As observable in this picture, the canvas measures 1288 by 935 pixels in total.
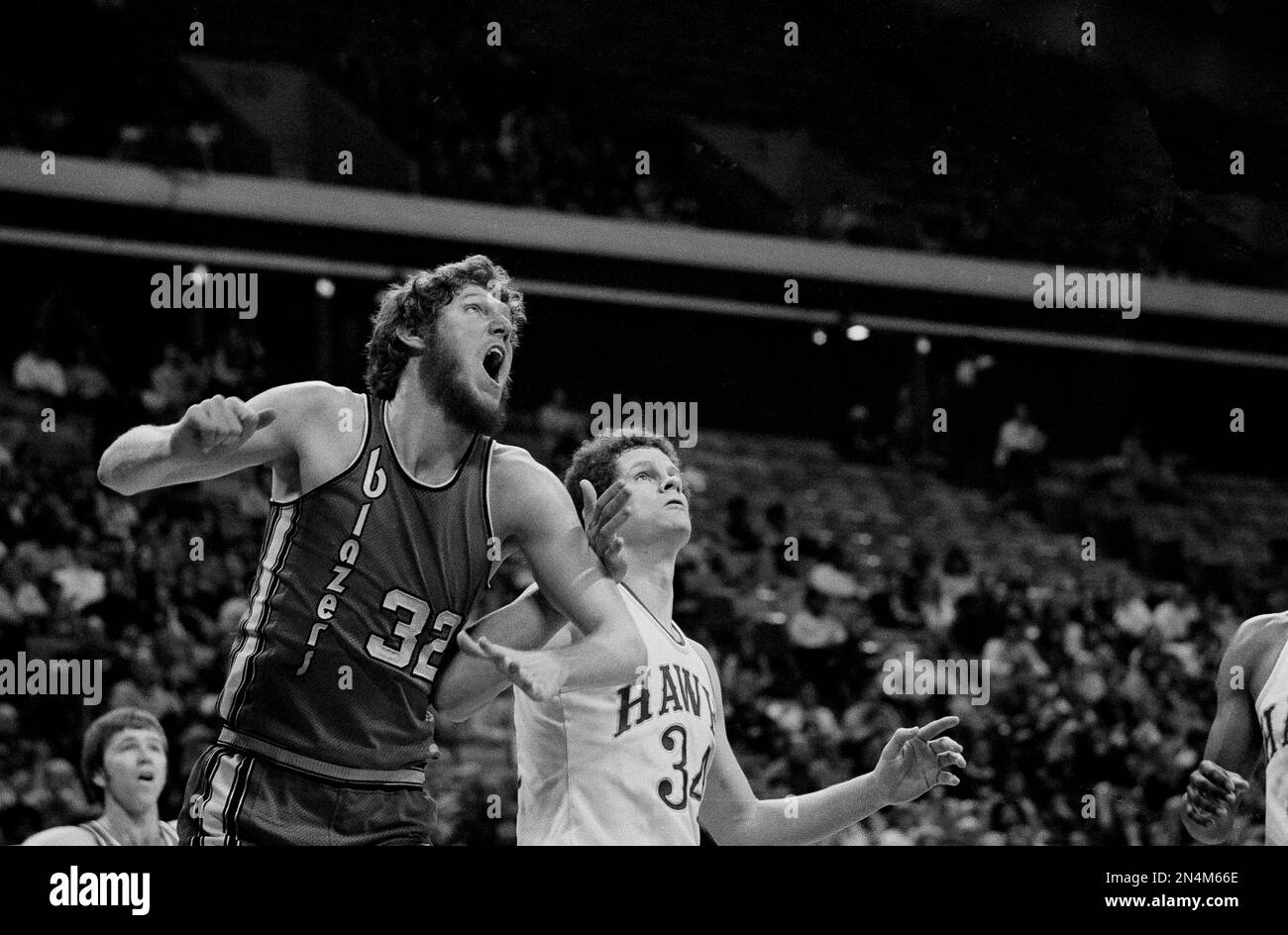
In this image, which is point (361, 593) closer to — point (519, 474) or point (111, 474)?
point (519, 474)

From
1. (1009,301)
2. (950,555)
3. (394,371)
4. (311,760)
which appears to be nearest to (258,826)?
(311,760)

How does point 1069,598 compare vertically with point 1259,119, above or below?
below

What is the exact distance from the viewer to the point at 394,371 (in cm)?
385

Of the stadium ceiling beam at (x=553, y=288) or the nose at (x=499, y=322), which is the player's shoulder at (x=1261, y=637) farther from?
the stadium ceiling beam at (x=553, y=288)

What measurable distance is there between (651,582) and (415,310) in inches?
35.8

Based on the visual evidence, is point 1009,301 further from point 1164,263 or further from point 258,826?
point 258,826

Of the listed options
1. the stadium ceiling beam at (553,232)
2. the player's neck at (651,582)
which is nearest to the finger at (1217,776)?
the player's neck at (651,582)

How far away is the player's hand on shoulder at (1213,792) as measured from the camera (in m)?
3.86

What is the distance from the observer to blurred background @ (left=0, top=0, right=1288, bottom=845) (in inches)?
390

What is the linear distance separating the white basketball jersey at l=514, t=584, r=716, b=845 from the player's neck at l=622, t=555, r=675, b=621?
202 millimetres

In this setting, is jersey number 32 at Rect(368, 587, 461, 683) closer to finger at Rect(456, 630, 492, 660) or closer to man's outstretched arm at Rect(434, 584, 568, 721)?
man's outstretched arm at Rect(434, 584, 568, 721)

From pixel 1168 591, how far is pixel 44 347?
350 inches

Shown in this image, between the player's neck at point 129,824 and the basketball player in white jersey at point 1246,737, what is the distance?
306 cm

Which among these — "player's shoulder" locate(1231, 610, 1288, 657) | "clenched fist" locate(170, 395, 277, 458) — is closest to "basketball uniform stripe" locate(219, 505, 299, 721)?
"clenched fist" locate(170, 395, 277, 458)
